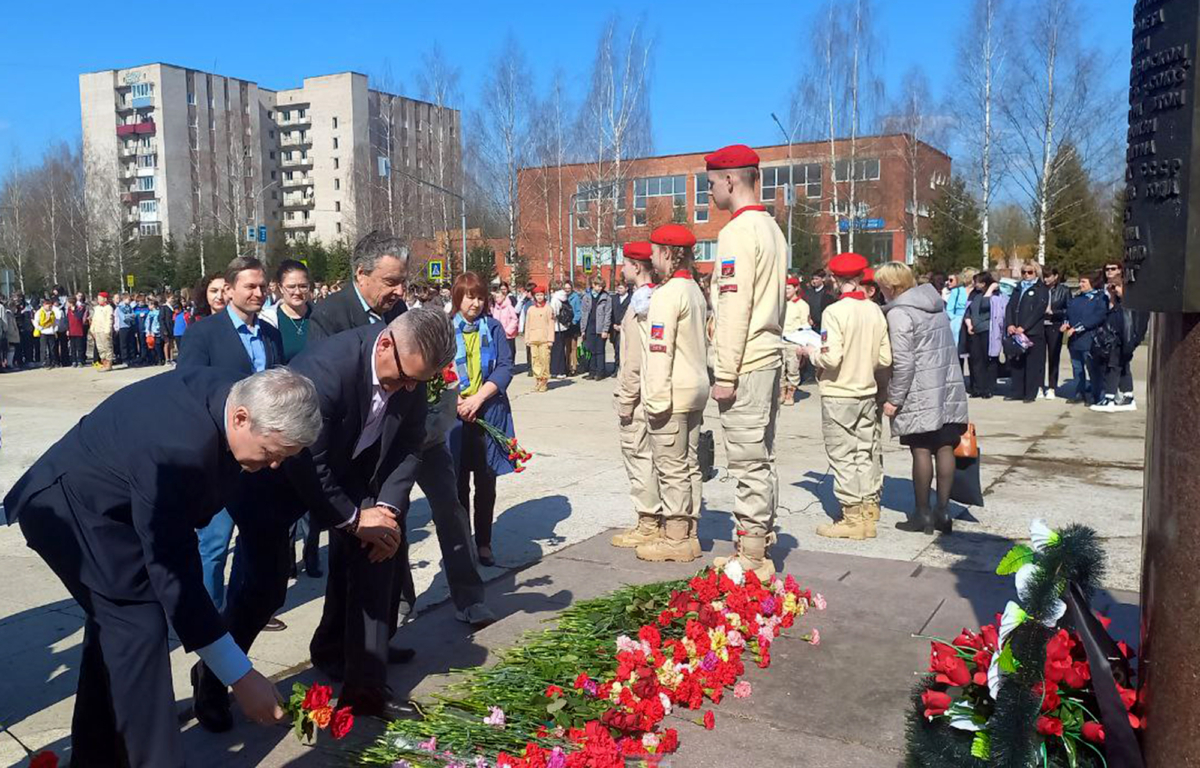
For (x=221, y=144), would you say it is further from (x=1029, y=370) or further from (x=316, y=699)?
(x=316, y=699)

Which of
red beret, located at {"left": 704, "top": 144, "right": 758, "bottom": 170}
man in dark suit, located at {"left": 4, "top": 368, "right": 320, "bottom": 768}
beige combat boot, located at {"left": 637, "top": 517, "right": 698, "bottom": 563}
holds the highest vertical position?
red beret, located at {"left": 704, "top": 144, "right": 758, "bottom": 170}

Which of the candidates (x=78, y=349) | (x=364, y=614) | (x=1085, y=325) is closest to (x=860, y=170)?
(x=1085, y=325)

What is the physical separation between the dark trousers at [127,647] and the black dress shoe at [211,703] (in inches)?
29.8

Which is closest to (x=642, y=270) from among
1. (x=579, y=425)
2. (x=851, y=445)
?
(x=851, y=445)

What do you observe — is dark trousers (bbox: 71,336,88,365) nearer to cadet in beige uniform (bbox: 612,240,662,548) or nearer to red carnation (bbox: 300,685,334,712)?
cadet in beige uniform (bbox: 612,240,662,548)

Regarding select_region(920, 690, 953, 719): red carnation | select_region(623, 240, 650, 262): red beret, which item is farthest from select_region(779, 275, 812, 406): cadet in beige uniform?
select_region(920, 690, 953, 719): red carnation

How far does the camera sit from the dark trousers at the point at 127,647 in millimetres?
2725

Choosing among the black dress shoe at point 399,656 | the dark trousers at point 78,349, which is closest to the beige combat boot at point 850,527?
the black dress shoe at point 399,656

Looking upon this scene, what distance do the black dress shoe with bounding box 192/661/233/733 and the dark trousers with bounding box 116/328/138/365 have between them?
22.1 m

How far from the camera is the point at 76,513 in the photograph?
8.89 feet

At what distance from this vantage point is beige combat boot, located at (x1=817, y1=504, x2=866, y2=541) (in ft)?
21.3

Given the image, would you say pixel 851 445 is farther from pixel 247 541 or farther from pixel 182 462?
pixel 182 462

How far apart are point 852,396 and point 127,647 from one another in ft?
16.0

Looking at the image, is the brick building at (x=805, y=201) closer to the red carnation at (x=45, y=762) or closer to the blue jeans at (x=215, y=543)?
the blue jeans at (x=215, y=543)
